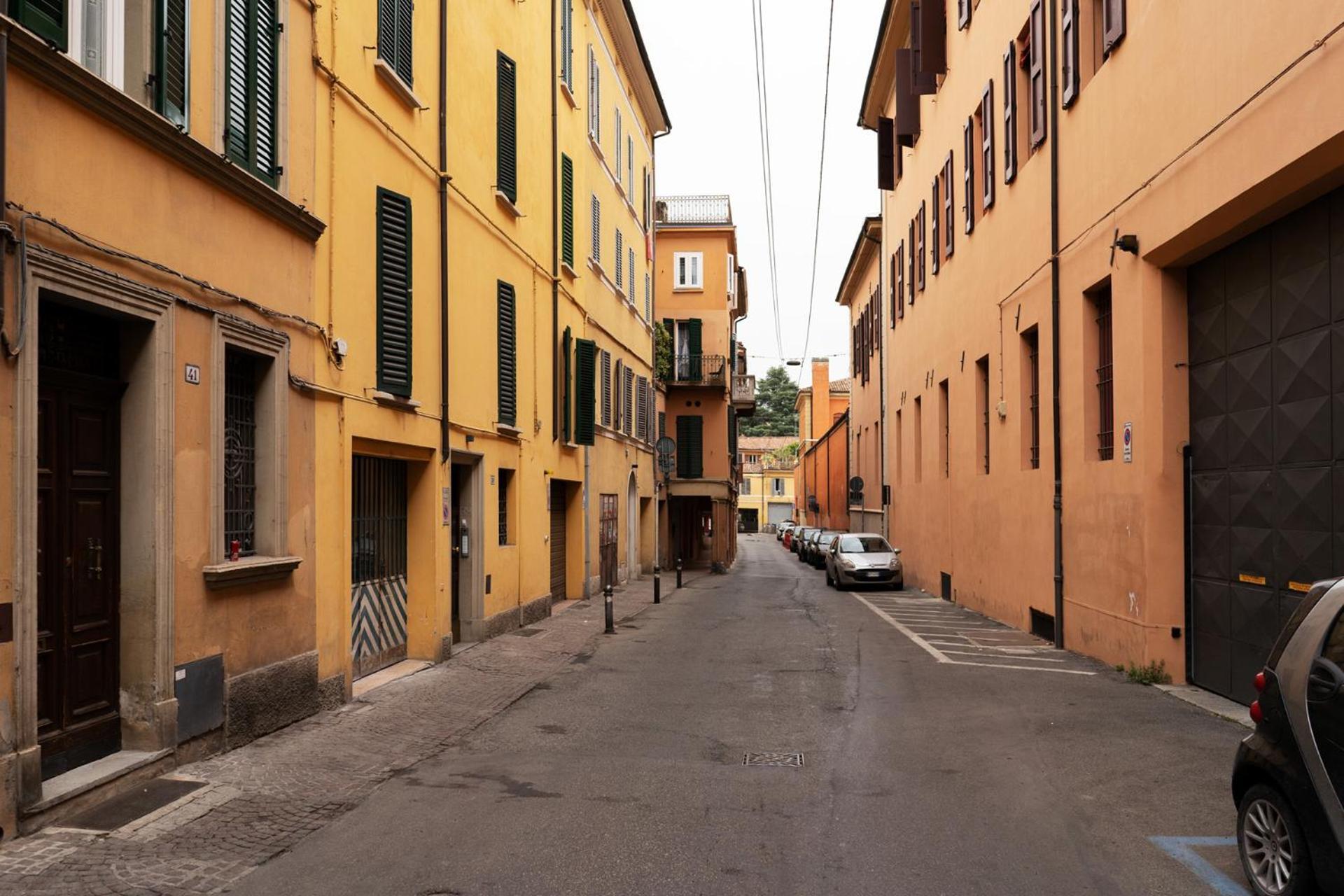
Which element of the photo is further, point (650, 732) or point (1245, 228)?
point (1245, 228)

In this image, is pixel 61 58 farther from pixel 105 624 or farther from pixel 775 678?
pixel 775 678

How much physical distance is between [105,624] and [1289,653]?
6.73m

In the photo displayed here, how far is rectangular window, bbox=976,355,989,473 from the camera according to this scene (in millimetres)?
19844

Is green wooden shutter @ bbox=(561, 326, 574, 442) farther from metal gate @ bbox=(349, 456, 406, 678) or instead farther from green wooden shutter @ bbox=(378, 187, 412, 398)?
green wooden shutter @ bbox=(378, 187, 412, 398)

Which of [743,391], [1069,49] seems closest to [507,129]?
[1069,49]

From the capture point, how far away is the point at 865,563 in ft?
90.3

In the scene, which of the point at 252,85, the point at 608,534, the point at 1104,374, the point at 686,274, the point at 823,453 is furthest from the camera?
the point at 823,453

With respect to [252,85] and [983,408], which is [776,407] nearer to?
[983,408]

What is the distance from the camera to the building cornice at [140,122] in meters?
5.84

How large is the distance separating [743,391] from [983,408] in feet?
85.9

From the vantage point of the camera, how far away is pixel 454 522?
14055 millimetres

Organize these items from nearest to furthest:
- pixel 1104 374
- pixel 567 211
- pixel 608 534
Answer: pixel 1104 374 < pixel 567 211 < pixel 608 534

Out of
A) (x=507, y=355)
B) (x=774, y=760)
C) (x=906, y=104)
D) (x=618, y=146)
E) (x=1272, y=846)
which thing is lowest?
(x=774, y=760)

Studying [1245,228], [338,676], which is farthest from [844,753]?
[1245,228]
